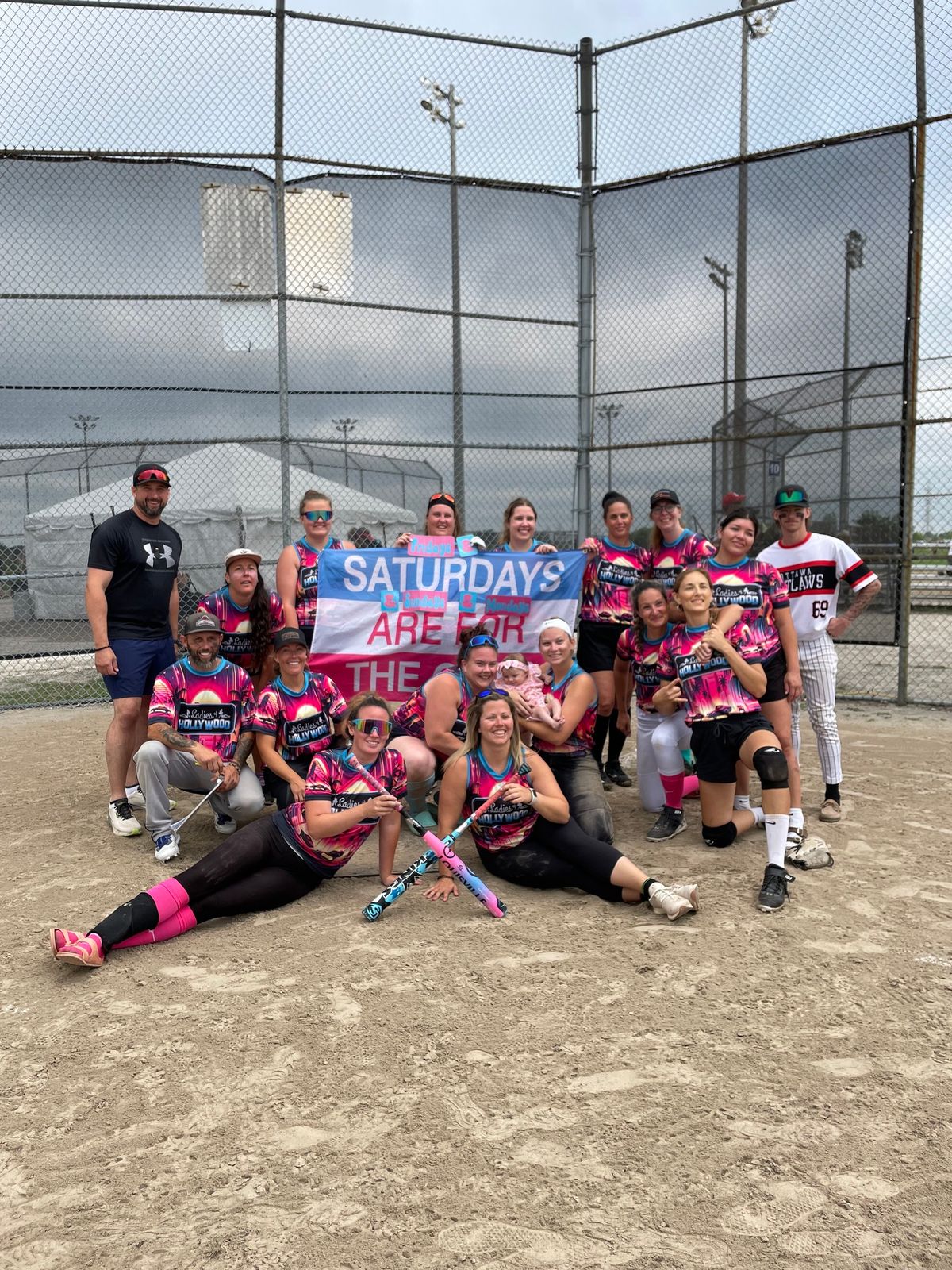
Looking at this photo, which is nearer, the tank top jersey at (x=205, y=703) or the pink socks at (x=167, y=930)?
the pink socks at (x=167, y=930)

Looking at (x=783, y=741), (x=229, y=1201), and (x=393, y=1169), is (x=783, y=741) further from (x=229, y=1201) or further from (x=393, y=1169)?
(x=229, y=1201)

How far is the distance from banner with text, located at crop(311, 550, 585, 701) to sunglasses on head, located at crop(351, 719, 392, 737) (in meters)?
1.81

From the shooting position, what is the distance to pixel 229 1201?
238cm

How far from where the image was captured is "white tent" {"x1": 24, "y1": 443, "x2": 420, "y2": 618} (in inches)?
420

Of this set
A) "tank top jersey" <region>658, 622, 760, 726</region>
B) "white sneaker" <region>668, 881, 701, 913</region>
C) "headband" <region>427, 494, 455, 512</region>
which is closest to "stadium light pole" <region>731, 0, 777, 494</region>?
"headband" <region>427, 494, 455, 512</region>

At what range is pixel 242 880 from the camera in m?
4.24

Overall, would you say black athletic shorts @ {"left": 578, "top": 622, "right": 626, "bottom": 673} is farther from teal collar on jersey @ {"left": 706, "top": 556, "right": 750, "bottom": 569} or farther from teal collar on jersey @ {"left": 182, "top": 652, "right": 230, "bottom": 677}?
teal collar on jersey @ {"left": 182, "top": 652, "right": 230, "bottom": 677}

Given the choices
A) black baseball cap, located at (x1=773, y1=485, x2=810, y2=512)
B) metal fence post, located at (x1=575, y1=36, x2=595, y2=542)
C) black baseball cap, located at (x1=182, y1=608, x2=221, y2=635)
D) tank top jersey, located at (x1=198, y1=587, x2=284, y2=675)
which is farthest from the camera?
metal fence post, located at (x1=575, y1=36, x2=595, y2=542)

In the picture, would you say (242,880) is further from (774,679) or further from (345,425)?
(345,425)

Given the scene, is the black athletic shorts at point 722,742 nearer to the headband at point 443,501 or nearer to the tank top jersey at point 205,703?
the headband at point 443,501

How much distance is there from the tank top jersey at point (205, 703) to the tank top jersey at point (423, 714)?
0.86 meters

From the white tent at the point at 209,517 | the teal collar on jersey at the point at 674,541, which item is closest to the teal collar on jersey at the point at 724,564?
the teal collar on jersey at the point at 674,541

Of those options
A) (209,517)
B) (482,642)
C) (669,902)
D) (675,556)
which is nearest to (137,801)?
(482,642)

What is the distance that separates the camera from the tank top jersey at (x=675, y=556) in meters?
5.96
